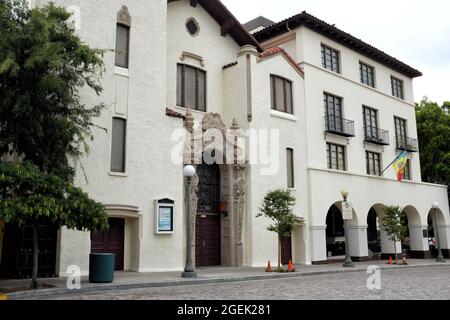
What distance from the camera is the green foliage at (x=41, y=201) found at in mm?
12477

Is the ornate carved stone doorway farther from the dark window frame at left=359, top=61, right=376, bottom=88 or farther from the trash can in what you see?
the dark window frame at left=359, top=61, right=376, bottom=88

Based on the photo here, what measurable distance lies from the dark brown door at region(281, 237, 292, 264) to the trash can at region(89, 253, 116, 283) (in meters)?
12.2

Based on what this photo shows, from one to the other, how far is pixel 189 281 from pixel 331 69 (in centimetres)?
1874

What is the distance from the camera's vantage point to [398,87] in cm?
3638

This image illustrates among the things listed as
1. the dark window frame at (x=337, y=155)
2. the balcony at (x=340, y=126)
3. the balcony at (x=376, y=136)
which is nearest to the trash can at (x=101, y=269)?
the balcony at (x=340, y=126)

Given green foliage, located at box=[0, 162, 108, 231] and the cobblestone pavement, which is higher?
green foliage, located at box=[0, 162, 108, 231]

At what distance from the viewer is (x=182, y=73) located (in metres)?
23.6

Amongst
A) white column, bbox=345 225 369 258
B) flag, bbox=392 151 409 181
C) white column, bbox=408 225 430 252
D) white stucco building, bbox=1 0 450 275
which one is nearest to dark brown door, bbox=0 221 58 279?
white stucco building, bbox=1 0 450 275

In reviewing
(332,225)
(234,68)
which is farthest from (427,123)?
(234,68)

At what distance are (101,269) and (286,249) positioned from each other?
13.0 metres

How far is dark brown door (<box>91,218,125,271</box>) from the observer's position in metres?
19.2

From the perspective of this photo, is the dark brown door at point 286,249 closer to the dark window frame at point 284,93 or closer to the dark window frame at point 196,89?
the dark window frame at point 284,93
